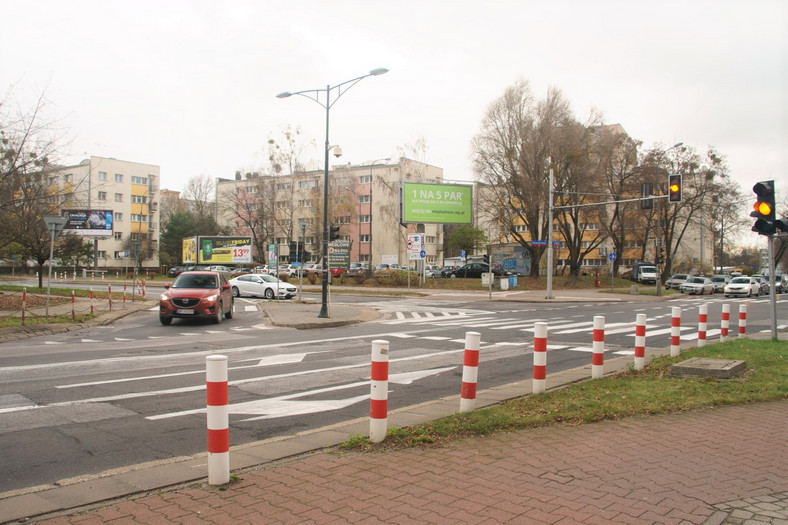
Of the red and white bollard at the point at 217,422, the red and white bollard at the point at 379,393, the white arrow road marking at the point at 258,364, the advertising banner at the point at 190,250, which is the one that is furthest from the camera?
the advertising banner at the point at 190,250

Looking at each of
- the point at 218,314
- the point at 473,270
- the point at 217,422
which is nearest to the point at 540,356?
the point at 217,422

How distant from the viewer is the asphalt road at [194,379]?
5438 millimetres

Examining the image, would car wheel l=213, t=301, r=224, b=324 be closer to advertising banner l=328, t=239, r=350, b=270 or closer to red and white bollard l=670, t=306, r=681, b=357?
red and white bollard l=670, t=306, r=681, b=357

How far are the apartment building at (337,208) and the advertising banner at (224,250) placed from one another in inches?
241

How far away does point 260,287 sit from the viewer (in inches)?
1398

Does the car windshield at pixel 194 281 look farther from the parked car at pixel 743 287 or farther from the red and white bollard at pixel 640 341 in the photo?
the parked car at pixel 743 287

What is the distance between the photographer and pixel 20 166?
17.2m

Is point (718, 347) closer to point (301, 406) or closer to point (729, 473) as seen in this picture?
point (729, 473)

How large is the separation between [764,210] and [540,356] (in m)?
7.25

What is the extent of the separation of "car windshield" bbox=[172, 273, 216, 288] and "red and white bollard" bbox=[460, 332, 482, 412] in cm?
1519

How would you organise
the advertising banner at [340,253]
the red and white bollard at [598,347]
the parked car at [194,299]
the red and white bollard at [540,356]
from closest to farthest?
the red and white bollard at [540,356] → the red and white bollard at [598,347] → the parked car at [194,299] → the advertising banner at [340,253]

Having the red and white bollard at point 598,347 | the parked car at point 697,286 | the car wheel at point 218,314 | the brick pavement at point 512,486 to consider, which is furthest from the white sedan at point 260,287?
the parked car at point 697,286

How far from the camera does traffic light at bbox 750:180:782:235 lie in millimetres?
11297

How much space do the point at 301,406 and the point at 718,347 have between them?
8.63 m
